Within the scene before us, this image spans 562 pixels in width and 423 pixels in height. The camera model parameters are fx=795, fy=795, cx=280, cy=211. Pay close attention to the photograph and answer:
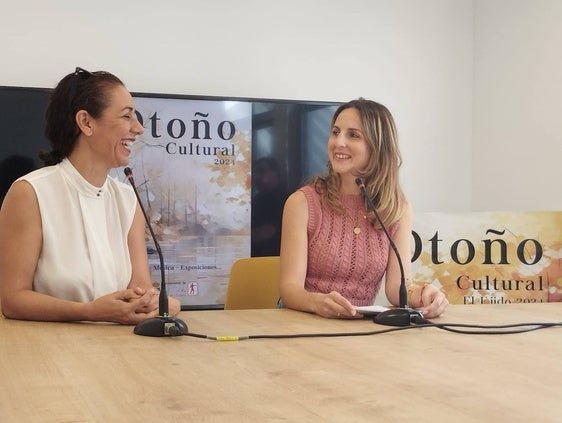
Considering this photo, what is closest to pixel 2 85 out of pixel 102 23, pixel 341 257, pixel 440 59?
pixel 102 23

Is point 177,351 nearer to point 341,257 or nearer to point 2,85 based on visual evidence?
point 341,257

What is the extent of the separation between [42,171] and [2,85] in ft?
4.82

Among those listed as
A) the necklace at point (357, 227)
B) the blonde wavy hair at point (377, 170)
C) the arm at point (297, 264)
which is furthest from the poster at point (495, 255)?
the arm at point (297, 264)

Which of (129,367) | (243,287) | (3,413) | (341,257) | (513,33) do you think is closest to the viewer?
(3,413)

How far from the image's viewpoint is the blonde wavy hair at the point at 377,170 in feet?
8.33

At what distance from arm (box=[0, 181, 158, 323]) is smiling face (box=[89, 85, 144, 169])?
0.28 metres

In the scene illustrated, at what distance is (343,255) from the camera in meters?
2.46

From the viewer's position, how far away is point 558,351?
1.51 m

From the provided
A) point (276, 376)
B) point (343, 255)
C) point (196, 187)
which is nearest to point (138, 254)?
point (343, 255)

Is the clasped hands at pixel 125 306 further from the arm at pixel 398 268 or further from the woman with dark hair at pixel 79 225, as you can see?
the arm at pixel 398 268

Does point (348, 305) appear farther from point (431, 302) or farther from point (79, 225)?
point (79, 225)

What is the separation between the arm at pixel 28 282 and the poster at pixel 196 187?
4.99ft

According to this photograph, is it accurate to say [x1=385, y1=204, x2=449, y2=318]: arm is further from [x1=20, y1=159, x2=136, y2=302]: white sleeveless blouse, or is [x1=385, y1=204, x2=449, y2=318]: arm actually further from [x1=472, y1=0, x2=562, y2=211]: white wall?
[x1=472, y1=0, x2=562, y2=211]: white wall

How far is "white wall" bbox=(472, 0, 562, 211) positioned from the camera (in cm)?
370
